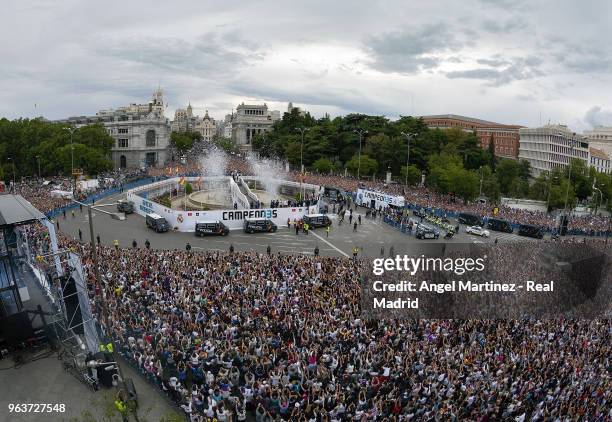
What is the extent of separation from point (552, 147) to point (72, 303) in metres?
108

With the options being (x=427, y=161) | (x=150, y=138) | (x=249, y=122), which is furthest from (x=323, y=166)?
(x=249, y=122)

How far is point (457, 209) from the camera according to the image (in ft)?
160

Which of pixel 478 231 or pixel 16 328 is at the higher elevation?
pixel 478 231

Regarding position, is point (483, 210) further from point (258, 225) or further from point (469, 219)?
point (258, 225)

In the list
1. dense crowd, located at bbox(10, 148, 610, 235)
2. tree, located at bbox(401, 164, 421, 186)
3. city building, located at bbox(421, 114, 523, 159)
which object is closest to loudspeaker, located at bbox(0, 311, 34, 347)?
dense crowd, located at bbox(10, 148, 610, 235)

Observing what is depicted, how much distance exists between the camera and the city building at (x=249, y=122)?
15425 centimetres

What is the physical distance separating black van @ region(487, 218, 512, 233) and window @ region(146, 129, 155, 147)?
84.9m

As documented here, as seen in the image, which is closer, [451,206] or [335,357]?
[335,357]

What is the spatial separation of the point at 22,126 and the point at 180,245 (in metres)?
64.3

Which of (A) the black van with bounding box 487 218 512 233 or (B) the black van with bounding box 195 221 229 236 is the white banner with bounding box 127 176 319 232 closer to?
(B) the black van with bounding box 195 221 229 236

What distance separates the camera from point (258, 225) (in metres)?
37.6

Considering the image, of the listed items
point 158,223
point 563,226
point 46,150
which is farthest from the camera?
point 46,150

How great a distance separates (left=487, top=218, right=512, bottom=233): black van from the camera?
138ft

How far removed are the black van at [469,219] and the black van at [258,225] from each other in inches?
712
